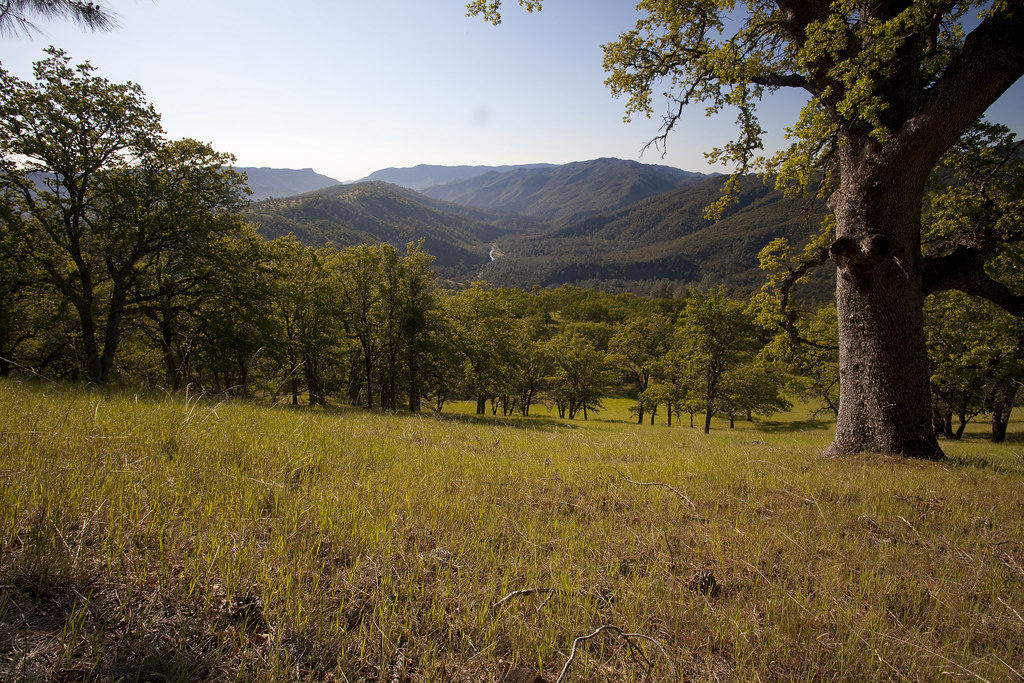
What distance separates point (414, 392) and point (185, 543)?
3056cm

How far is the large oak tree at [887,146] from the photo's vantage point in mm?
6523

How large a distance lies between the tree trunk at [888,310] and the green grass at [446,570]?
317 cm

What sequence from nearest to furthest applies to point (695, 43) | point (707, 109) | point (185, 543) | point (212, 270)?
point (185, 543)
point (695, 43)
point (707, 109)
point (212, 270)

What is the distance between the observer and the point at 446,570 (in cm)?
246

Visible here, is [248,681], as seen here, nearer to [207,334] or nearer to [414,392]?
[207,334]

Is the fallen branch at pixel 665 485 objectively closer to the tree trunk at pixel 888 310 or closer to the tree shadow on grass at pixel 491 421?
the tree trunk at pixel 888 310

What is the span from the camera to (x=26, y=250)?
53.8 feet

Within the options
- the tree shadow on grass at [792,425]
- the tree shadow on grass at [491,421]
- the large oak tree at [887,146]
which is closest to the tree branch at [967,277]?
the large oak tree at [887,146]

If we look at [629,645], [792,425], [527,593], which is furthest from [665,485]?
[792,425]

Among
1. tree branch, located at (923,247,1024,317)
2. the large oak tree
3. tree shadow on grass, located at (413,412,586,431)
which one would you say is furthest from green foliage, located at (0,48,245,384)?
tree branch, located at (923,247,1024,317)

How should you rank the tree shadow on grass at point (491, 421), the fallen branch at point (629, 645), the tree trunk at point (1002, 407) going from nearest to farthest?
the fallen branch at point (629, 645)
the tree shadow on grass at point (491, 421)
the tree trunk at point (1002, 407)

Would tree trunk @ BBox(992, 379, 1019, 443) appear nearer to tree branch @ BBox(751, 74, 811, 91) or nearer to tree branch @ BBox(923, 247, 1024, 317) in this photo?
tree branch @ BBox(923, 247, 1024, 317)

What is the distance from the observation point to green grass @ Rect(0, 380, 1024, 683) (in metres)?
1.78

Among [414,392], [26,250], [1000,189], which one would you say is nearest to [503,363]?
[414,392]
